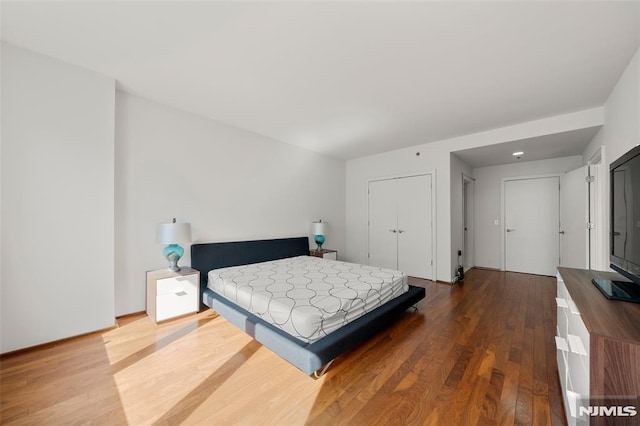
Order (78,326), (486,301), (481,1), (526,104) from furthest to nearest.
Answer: (486,301) → (526,104) → (78,326) → (481,1)

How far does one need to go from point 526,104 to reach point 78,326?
533 cm

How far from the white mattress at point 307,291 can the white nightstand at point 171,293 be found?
24 centimetres

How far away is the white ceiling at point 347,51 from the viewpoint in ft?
5.34

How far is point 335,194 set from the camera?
5.61m

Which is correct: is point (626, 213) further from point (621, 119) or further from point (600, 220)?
point (600, 220)

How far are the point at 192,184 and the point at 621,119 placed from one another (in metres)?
4.72

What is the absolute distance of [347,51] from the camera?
6.55 ft

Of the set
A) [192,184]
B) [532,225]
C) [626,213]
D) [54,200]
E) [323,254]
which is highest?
[192,184]

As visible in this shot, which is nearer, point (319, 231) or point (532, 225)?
point (319, 231)

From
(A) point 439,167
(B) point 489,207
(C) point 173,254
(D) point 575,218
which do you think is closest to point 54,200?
(C) point 173,254

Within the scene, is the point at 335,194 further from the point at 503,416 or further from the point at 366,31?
the point at 503,416

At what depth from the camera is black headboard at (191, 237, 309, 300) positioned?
3.20 m

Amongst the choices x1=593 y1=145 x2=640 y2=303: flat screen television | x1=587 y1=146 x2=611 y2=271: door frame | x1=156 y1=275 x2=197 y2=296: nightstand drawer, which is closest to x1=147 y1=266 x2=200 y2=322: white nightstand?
x1=156 y1=275 x2=197 y2=296: nightstand drawer

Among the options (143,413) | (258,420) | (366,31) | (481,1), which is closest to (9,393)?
(143,413)
